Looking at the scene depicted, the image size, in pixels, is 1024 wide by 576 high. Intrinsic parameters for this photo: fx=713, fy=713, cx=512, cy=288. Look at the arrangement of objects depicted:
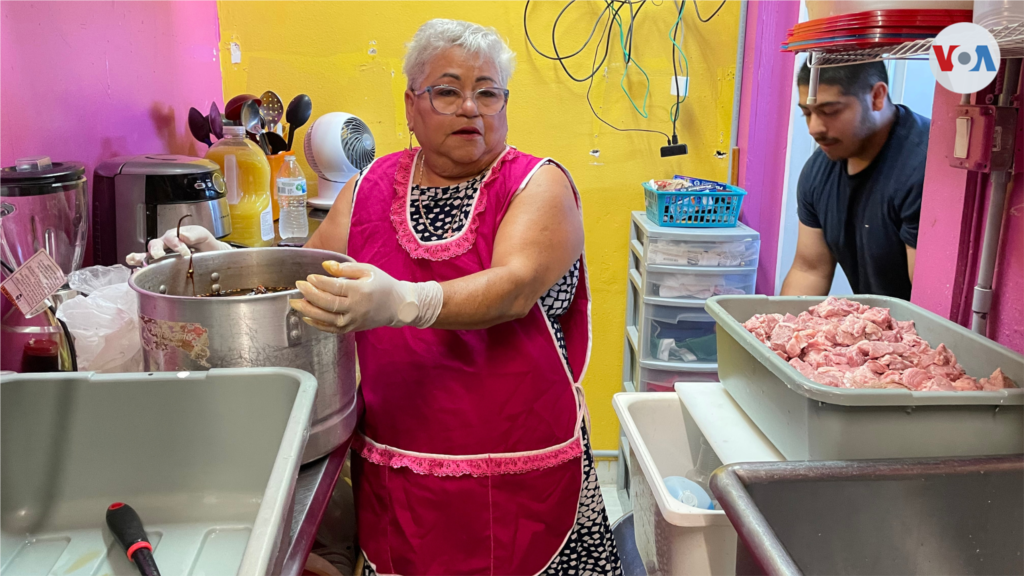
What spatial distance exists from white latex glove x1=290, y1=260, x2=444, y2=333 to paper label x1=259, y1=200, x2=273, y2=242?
3.80 feet

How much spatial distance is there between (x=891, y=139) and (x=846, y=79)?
225 mm

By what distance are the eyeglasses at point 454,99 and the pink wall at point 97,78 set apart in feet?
2.77

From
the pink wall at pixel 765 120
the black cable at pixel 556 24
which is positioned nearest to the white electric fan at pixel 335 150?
the black cable at pixel 556 24

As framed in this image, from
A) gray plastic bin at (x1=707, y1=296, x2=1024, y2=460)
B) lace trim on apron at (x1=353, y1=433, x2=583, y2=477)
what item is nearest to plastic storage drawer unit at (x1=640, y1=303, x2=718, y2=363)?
lace trim on apron at (x1=353, y1=433, x2=583, y2=477)

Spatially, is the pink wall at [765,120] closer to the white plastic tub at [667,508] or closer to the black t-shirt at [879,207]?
the black t-shirt at [879,207]

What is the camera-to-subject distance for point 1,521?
3.31 feet

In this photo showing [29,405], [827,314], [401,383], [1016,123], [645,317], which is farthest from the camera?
[645,317]

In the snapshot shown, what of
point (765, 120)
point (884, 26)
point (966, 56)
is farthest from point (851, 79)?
point (966, 56)

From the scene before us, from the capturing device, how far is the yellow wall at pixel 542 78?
281 centimetres

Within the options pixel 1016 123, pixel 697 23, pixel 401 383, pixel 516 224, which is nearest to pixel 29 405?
pixel 401 383

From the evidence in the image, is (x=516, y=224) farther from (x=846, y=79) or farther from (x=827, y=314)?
(x=846, y=79)

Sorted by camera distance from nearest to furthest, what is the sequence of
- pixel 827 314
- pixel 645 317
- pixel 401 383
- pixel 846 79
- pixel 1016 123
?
pixel 1016 123 → pixel 827 314 → pixel 401 383 → pixel 846 79 → pixel 645 317

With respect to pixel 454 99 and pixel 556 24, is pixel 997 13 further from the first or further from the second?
pixel 556 24

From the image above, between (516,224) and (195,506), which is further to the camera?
(516,224)
